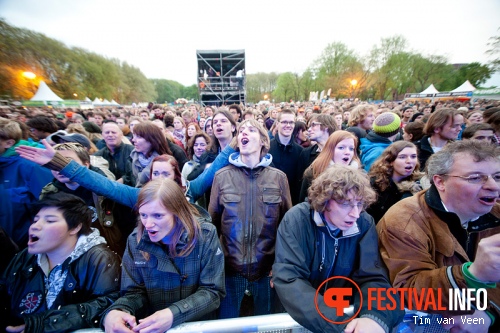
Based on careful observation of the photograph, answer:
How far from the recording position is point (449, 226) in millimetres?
1384

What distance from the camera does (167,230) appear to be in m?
1.46

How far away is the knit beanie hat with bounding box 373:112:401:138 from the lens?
3191 millimetres

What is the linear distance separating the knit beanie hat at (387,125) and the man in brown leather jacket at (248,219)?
210cm

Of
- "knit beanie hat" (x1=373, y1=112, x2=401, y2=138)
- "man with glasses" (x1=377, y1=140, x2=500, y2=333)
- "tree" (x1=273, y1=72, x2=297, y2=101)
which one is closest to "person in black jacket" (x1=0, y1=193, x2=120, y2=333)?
"man with glasses" (x1=377, y1=140, x2=500, y2=333)

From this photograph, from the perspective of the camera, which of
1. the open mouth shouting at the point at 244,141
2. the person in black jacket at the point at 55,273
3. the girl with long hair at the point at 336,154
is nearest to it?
the person in black jacket at the point at 55,273

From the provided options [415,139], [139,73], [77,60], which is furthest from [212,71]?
[139,73]

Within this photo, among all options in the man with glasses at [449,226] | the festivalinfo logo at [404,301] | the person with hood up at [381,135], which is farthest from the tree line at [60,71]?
the man with glasses at [449,226]

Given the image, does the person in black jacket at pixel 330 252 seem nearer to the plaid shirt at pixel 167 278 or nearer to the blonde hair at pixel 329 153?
the plaid shirt at pixel 167 278

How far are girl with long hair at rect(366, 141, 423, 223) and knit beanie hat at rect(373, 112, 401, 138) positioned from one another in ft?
3.30

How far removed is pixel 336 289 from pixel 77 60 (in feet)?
157

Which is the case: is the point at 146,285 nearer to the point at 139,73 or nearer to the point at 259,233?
the point at 259,233

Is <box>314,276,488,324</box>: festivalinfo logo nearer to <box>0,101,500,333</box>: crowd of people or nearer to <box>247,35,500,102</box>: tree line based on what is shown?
<box>0,101,500,333</box>: crowd of people

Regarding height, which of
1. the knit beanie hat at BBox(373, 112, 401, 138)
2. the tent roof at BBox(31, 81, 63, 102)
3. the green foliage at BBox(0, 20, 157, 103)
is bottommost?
the knit beanie hat at BBox(373, 112, 401, 138)

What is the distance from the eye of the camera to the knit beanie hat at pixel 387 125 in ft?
10.5
